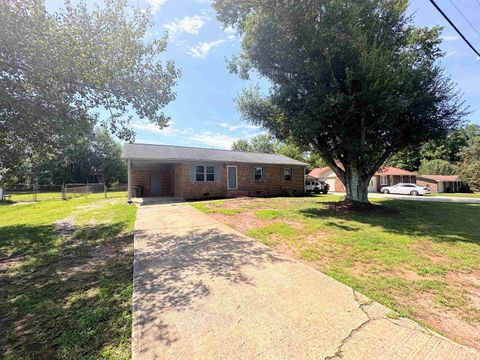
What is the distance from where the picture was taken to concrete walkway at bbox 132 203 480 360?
2.26 meters

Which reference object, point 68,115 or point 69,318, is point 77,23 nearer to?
point 68,115

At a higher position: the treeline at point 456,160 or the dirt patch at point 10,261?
the treeline at point 456,160

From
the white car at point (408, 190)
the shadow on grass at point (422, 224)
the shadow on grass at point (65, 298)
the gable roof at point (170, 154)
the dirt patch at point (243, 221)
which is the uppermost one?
the gable roof at point (170, 154)

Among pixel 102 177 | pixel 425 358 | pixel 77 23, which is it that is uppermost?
pixel 77 23

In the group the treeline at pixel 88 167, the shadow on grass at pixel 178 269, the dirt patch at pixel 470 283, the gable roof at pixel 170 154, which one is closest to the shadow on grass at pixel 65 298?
the shadow on grass at pixel 178 269

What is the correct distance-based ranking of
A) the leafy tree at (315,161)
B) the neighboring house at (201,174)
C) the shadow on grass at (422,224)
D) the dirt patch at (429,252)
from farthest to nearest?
the leafy tree at (315,161)
the neighboring house at (201,174)
the shadow on grass at (422,224)
the dirt patch at (429,252)

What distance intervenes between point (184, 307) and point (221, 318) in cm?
55

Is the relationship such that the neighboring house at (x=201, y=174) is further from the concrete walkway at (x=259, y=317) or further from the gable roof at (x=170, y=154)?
the concrete walkway at (x=259, y=317)

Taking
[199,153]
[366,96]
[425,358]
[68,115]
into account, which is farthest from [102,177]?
Answer: [425,358]

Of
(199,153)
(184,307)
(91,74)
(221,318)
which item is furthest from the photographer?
(199,153)

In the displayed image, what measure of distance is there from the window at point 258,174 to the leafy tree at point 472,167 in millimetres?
32568

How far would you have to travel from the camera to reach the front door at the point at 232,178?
17734 millimetres

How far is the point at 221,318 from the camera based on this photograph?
280cm

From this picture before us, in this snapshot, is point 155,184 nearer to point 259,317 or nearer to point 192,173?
point 192,173
